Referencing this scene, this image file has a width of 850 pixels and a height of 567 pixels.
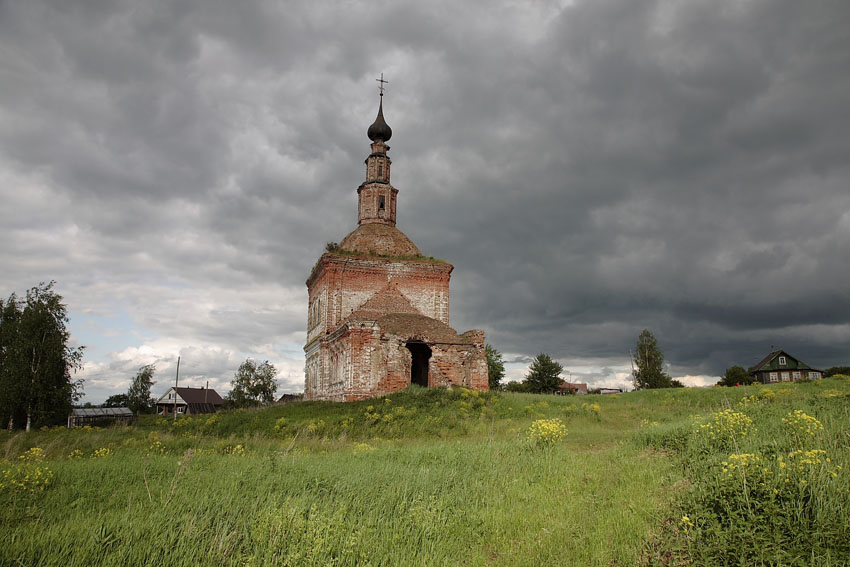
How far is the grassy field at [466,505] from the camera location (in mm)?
4562

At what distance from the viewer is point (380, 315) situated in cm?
2762

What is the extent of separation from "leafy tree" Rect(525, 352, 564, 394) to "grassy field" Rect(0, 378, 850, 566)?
39.9 m

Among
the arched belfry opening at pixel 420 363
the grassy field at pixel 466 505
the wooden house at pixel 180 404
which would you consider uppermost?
the arched belfry opening at pixel 420 363

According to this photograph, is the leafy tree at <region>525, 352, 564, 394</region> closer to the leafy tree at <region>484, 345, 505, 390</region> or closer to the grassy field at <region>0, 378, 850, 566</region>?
the leafy tree at <region>484, 345, 505, 390</region>

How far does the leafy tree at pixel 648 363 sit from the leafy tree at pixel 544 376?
7362 mm

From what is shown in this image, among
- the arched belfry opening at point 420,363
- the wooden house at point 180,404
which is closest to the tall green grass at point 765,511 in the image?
the arched belfry opening at point 420,363

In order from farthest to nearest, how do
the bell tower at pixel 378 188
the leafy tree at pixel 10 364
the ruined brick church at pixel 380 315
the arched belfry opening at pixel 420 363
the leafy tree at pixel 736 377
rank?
1. the leafy tree at pixel 736 377
2. the bell tower at pixel 378 188
3. the arched belfry opening at pixel 420 363
4. the leafy tree at pixel 10 364
5. the ruined brick church at pixel 380 315

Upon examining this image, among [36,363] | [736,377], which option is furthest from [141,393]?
[736,377]

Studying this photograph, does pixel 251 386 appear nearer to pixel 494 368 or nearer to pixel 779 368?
pixel 494 368

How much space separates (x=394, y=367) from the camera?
23219 mm

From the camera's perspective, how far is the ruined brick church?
76.9 ft

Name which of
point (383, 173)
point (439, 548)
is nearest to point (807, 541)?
point (439, 548)

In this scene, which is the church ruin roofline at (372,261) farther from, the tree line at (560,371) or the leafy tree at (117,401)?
the leafy tree at (117,401)

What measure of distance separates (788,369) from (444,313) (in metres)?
39.4
